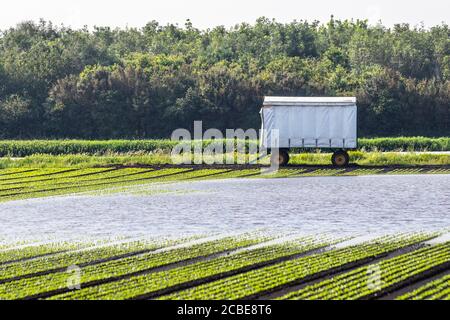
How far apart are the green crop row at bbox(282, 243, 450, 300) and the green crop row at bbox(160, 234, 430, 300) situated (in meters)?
0.55

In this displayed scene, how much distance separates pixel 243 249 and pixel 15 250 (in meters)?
4.74

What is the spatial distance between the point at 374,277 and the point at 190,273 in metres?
3.18

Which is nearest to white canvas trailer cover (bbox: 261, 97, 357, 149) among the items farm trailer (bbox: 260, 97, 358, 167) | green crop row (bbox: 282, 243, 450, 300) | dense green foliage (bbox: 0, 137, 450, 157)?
farm trailer (bbox: 260, 97, 358, 167)

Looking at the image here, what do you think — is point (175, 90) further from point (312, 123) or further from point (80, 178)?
point (80, 178)

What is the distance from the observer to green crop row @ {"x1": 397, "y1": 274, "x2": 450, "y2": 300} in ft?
46.1

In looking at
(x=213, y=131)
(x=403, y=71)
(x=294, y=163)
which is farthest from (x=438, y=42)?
(x=294, y=163)

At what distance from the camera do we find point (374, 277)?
15648 millimetres

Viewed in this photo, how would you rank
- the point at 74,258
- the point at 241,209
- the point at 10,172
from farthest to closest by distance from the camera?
the point at 10,172 < the point at 241,209 < the point at 74,258

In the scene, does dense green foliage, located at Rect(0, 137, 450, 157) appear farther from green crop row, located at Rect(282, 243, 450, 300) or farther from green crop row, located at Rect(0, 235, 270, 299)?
green crop row, located at Rect(282, 243, 450, 300)

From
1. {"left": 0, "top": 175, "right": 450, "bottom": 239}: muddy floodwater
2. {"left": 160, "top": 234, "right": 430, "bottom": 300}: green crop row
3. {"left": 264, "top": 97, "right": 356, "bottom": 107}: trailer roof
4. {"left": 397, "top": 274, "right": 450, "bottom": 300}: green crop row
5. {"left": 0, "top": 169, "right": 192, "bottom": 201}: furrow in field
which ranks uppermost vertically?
{"left": 264, "top": 97, "right": 356, "bottom": 107}: trailer roof

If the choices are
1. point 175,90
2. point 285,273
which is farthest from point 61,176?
point 175,90

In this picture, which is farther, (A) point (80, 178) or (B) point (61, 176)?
(B) point (61, 176)

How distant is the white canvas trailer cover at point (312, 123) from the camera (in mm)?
43594
